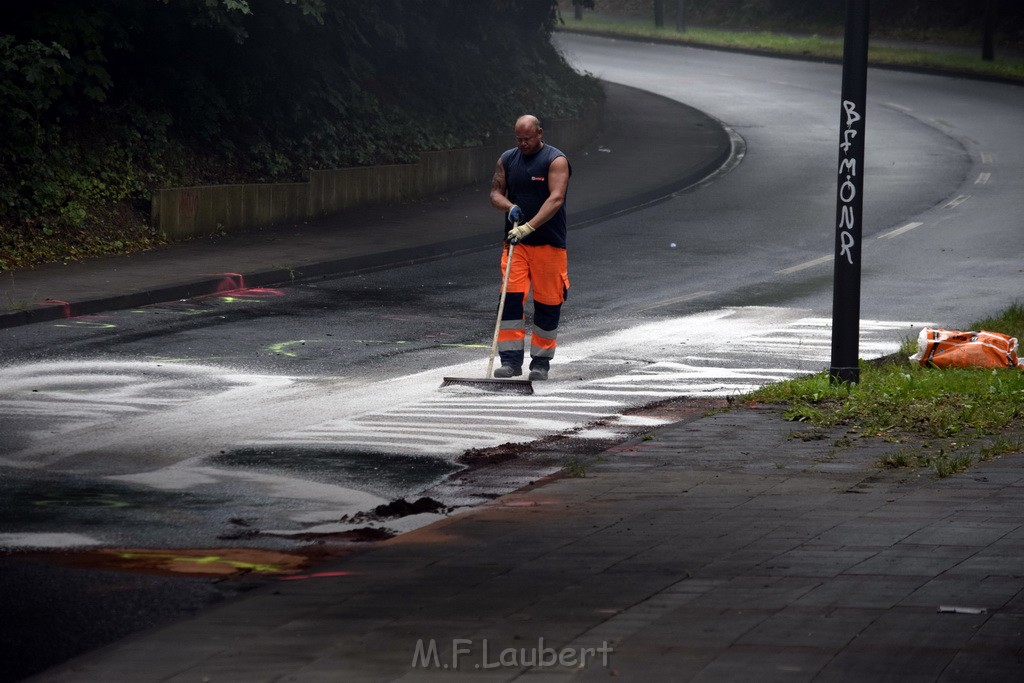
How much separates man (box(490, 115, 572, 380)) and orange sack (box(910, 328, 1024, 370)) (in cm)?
278

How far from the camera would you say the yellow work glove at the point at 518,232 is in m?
11.8

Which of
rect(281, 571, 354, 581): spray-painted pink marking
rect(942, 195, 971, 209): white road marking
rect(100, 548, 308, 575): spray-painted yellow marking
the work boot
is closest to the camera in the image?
rect(281, 571, 354, 581): spray-painted pink marking

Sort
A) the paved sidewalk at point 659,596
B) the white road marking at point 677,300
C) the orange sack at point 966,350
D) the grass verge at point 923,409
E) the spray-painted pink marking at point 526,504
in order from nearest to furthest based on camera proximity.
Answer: the paved sidewalk at point 659,596 → the spray-painted pink marking at point 526,504 → the grass verge at point 923,409 → the orange sack at point 966,350 → the white road marking at point 677,300

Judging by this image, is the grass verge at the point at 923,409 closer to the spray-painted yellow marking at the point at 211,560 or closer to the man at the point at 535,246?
the man at the point at 535,246

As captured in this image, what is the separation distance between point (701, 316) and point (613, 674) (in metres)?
10.4

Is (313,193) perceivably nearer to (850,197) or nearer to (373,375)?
(373,375)

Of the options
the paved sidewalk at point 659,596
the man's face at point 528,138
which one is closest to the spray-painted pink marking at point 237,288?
the man's face at point 528,138

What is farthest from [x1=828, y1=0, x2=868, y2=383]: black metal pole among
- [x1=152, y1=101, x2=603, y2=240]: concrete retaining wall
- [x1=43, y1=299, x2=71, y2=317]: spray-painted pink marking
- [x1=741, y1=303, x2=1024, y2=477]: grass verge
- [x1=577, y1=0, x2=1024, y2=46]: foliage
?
[x1=577, y1=0, x2=1024, y2=46]: foliage

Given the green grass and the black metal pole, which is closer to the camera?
the black metal pole

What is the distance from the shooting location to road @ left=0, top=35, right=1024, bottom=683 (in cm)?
718

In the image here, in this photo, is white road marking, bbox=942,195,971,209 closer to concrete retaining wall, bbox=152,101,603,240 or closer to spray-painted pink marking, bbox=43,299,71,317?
concrete retaining wall, bbox=152,101,603,240

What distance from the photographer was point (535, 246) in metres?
12.2

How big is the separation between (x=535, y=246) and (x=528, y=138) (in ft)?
2.65

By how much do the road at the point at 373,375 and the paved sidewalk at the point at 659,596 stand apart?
1.63 feet
